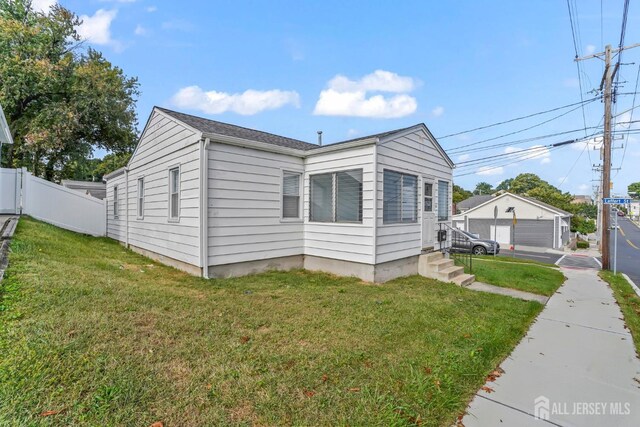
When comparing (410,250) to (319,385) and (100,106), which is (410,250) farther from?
(100,106)

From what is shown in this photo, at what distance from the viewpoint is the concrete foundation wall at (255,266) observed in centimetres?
663

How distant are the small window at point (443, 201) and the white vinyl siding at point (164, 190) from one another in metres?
6.93

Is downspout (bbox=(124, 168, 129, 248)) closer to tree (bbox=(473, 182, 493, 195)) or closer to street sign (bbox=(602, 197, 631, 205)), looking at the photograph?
street sign (bbox=(602, 197, 631, 205))

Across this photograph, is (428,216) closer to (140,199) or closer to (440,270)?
(440,270)

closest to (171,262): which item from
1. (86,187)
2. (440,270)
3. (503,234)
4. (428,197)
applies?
(440,270)

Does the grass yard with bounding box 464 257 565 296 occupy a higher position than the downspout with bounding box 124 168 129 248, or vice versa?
the downspout with bounding box 124 168 129 248

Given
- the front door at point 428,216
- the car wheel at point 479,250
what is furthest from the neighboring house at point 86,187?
the car wheel at point 479,250

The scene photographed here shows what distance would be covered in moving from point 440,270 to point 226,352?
632cm

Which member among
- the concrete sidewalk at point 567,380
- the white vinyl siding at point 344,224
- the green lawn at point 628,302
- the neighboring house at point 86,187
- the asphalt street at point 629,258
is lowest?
the asphalt street at point 629,258

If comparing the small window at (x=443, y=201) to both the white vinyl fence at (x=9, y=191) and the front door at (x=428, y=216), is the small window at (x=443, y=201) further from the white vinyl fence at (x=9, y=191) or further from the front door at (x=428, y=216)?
the white vinyl fence at (x=9, y=191)

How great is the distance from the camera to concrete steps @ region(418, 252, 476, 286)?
7.59 metres

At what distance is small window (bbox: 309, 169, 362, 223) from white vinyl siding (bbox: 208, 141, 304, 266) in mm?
606

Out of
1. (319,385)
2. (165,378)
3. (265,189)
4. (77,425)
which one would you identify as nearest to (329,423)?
(319,385)

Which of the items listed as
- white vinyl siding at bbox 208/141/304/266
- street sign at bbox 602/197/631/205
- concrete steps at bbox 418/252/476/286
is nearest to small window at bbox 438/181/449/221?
concrete steps at bbox 418/252/476/286
